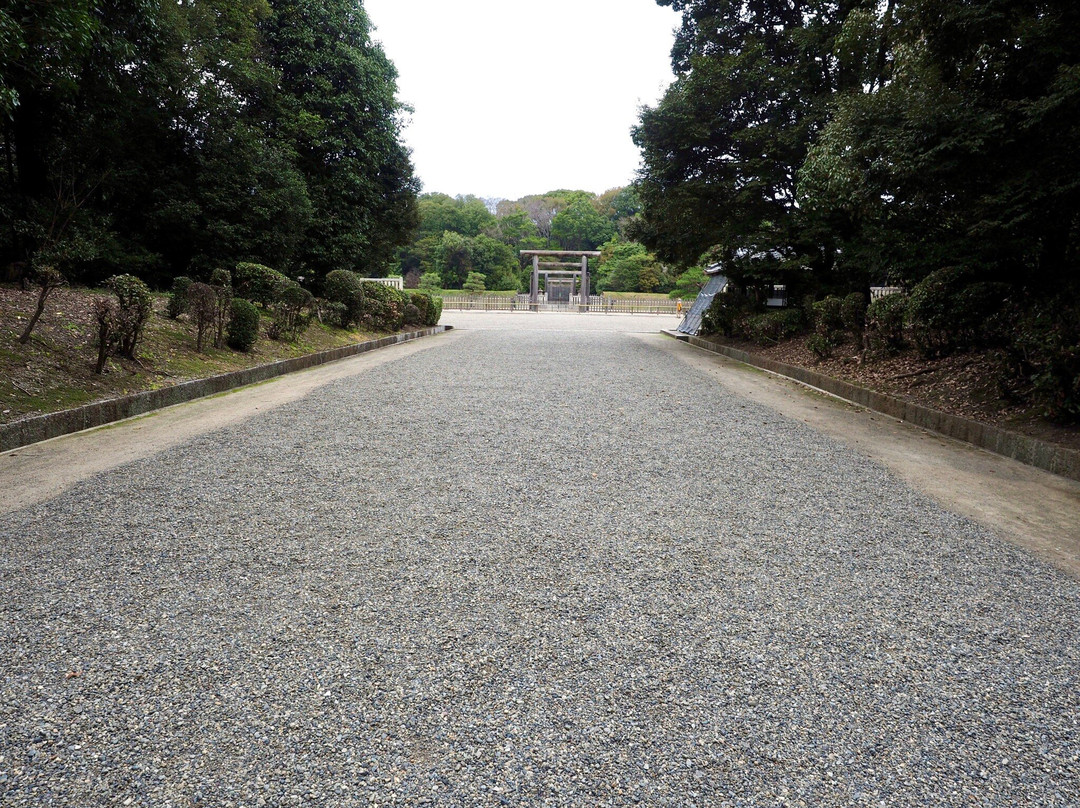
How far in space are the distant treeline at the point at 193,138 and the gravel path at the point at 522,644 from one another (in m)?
5.76

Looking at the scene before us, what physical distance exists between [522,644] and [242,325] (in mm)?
7415

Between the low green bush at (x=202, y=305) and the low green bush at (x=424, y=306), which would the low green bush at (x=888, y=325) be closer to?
the low green bush at (x=202, y=305)

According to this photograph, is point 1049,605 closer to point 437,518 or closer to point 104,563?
point 437,518

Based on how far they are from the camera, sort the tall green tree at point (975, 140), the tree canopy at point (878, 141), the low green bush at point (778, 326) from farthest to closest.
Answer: the low green bush at point (778, 326)
the tree canopy at point (878, 141)
the tall green tree at point (975, 140)

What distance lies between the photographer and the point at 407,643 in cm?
193

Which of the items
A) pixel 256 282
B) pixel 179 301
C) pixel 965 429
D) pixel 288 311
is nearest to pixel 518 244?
pixel 256 282

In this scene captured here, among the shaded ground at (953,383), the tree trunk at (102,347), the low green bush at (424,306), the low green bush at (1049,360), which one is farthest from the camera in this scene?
Answer: the low green bush at (424,306)

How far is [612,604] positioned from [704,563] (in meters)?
0.53

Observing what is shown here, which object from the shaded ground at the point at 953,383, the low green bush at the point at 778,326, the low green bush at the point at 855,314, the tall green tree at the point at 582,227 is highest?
the tall green tree at the point at 582,227

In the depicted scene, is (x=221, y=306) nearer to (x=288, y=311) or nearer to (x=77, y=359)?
(x=288, y=311)

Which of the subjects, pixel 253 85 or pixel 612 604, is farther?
pixel 253 85

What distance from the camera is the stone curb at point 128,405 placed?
4348mm

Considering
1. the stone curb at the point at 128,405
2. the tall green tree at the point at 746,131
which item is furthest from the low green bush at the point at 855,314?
the stone curb at the point at 128,405

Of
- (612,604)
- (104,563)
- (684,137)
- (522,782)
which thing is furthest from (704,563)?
(684,137)
